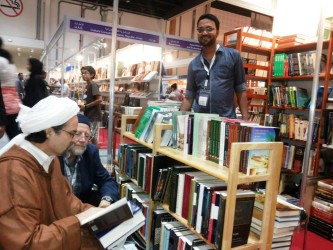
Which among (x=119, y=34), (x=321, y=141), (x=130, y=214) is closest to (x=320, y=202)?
(x=321, y=141)

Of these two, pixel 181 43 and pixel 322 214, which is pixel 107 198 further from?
pixel 181 43

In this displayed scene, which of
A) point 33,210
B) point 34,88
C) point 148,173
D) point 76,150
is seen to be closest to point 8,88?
point 76,150

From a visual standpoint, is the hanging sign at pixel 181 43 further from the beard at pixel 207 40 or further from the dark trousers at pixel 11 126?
the dark trousers at pixel 11 126

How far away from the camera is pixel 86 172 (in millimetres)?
2098

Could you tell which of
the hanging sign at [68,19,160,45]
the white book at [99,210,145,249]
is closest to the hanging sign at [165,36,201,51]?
the hanging sign at [68,19,160,45]

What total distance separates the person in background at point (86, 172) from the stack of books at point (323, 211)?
2379 millimetres

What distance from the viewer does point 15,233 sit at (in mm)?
980

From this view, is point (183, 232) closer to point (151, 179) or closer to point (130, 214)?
point (151, 179)

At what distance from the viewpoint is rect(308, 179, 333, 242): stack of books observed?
304 centimetres

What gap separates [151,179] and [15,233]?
3.95ft

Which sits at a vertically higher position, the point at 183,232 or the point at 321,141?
the point at 321,141

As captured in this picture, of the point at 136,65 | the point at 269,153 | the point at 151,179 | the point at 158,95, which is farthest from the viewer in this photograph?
the point at 136,65

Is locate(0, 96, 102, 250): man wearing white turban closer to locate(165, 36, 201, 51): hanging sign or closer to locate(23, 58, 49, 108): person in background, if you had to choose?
locate(23, 58, 49, 108): person in background

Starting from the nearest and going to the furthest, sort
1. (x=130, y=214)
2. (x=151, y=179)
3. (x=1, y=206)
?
(x=1, y=206)
(x=130, y=214)
(x=151, y=179)
